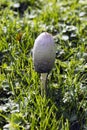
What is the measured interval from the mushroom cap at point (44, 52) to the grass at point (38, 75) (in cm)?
20

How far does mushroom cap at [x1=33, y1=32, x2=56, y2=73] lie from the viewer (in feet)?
6.78

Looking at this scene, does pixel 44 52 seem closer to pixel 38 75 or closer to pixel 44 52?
pixel 44 52

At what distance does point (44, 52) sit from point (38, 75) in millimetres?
393

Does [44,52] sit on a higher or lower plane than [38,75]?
higher

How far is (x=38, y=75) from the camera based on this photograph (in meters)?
2.44

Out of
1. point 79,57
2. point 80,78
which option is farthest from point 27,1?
point 80,78

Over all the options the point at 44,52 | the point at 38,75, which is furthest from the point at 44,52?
the point at 38,75

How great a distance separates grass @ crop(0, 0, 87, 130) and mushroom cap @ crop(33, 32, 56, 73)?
0.20 m

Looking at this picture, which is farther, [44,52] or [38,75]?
[38,75]

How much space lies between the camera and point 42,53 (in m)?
2.07

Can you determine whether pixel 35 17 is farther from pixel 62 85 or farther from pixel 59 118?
pixel 59 118

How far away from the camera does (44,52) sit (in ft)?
6.80

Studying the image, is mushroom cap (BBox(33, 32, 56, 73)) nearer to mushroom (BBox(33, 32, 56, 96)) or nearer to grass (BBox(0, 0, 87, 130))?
mushroom (BBox(33, 32, 56, 96))

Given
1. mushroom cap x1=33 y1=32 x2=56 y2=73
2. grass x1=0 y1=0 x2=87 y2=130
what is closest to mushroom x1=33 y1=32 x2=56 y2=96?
mushroom cap x1=33 y1=32 x2=56 y2=73
